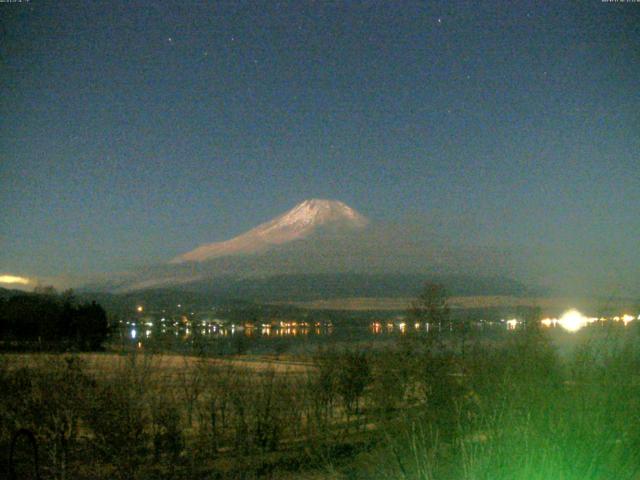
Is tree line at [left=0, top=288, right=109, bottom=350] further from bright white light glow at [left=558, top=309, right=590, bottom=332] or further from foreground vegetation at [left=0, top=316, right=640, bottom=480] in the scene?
bright white light glow at [left=558, top=309, right=590, bottom=332]

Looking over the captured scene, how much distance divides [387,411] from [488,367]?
4.55m

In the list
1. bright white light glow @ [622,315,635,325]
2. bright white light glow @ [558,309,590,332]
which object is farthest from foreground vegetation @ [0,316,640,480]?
bright white light glow @ [558,309,590,332]

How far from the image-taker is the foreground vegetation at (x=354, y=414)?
585cm

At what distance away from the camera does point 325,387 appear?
1494 cm

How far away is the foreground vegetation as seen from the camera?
5.85 m

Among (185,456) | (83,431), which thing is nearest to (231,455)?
(185,456)

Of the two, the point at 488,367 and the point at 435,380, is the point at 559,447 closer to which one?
the point at 488,367

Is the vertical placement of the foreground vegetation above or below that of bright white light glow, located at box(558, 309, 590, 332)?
below

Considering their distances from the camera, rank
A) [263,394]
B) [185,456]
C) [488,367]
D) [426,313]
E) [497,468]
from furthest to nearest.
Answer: [426,313] < [263,394] < [185,456] < [488,367] < [497,468]

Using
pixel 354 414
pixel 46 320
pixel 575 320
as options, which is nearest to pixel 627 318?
pixel 575 320

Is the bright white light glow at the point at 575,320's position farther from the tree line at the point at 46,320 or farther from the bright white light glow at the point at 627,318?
the tree line at the point at 46,320

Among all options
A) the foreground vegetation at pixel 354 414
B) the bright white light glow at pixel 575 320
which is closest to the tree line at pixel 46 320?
the foreground vegetation at pixel 354 414

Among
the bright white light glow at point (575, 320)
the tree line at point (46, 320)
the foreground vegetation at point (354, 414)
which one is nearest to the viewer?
the foreground vegetation at point (354, 414)

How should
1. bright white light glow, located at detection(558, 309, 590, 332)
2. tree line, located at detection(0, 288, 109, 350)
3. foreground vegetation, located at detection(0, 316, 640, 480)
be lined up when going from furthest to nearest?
tree line, located at detection(0, 288, 109, 350), bright white light glow, located at detection(558, 309, 590, 332), foreground vegetation, located at detection(0, 316, 640, 480)
